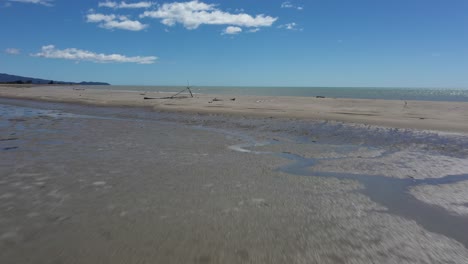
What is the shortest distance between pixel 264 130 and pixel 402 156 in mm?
6184

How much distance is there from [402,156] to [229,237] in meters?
6.80

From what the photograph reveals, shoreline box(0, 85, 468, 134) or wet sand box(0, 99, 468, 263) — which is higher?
shoreline box(0, 85, 468, 134)

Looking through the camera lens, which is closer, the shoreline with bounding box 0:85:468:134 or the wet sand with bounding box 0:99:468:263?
the wet sand with bounding box 0:99:468:263

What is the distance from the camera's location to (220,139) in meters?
11.4

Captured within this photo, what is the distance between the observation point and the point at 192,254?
3465 millimetres

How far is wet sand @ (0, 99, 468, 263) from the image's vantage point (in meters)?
3.56

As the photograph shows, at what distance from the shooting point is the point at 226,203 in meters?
4.99

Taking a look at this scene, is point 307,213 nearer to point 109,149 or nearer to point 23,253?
point 23,253

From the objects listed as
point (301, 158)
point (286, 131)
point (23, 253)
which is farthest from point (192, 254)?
point (286, 131)

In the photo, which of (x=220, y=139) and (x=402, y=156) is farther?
(x=220, y=139)

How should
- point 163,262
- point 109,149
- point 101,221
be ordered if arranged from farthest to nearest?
point 109,149 < point 101,221 < point 163,262

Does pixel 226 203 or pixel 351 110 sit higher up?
pixel 351 110

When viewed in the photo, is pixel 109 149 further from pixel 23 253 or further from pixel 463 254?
pixel 463 254

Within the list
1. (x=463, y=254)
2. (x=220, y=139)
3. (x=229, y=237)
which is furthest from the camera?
(x=220, y=139)
